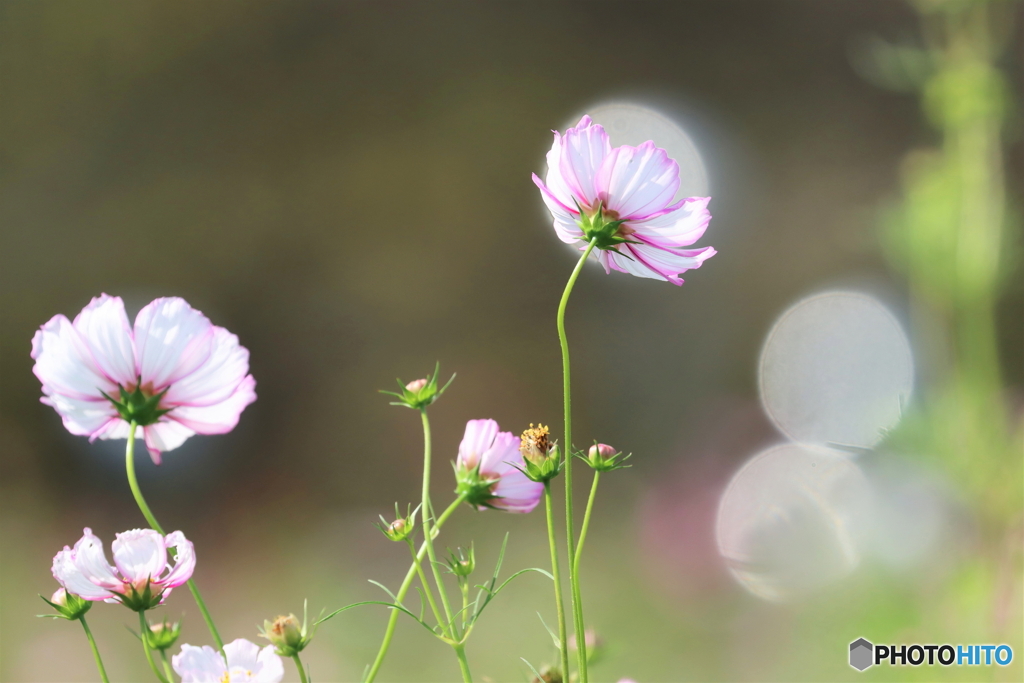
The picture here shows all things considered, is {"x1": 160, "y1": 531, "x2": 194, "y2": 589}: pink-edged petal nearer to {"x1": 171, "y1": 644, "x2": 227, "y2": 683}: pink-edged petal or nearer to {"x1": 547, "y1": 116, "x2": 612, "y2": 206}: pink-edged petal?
{"x1": 171, "y1": 644, "x2": 227, "y2": 683}: pink-edged petal

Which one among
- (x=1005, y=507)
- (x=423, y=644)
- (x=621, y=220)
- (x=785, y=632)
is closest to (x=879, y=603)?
(x=785, y=632)

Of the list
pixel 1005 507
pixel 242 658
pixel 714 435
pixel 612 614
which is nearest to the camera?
pixel 242 658

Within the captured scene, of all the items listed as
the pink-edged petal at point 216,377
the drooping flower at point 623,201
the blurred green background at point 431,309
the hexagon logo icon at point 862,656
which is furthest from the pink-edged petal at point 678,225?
the blurred green background at point 431,309

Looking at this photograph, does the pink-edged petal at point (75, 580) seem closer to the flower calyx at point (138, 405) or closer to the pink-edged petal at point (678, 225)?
the flower calyx at point (138, 405)

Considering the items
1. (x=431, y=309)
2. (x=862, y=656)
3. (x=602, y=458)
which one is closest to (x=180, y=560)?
(x=602, y=458)

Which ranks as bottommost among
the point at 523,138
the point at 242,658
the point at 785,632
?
the point at 242,658

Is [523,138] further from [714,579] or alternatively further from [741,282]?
[714,579]

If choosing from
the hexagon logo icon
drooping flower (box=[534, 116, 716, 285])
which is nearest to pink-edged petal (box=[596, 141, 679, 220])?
drooping flower (box=[534, 116, 716, 285])
